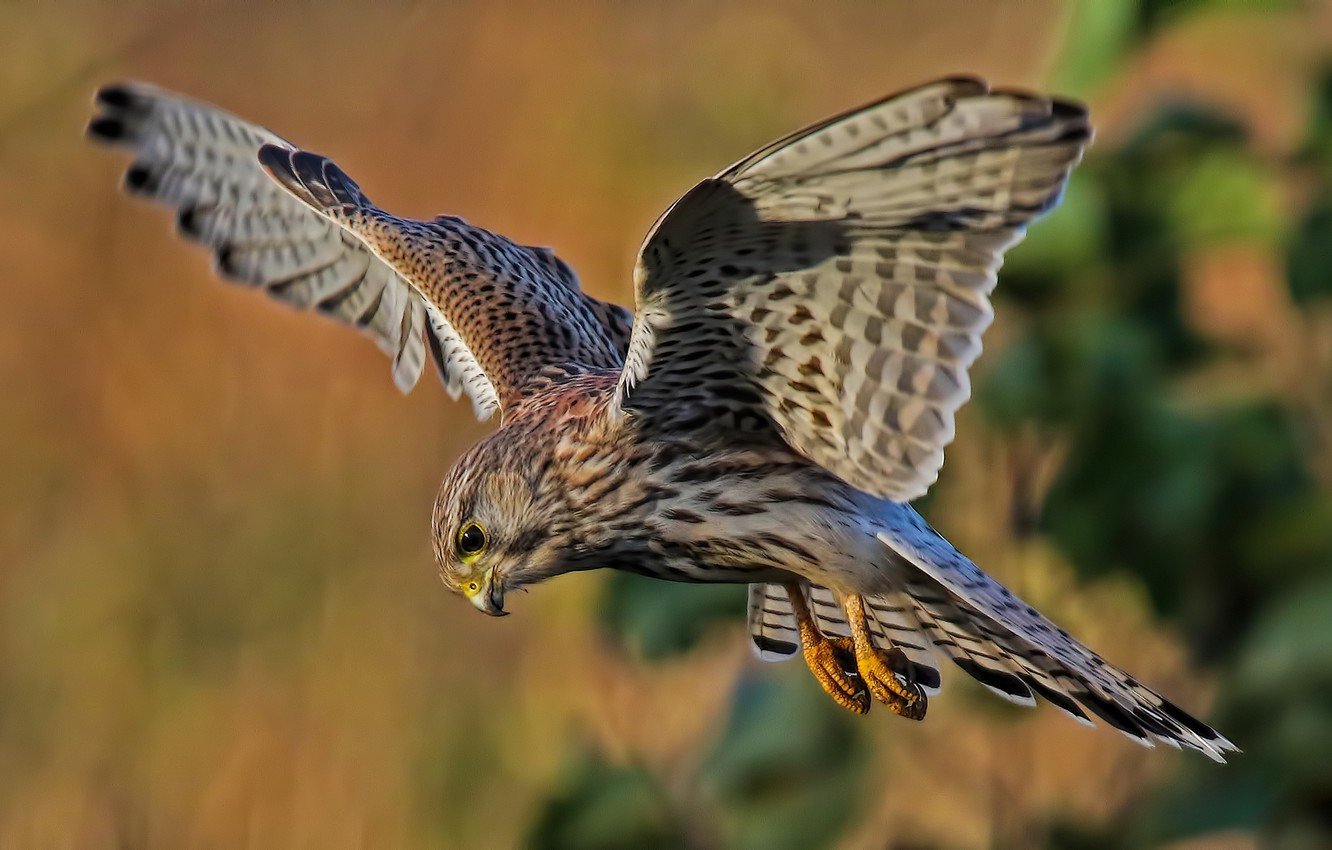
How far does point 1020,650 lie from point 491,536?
41.5 inches

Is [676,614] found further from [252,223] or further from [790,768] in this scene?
[252,223]

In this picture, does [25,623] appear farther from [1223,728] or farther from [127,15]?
[1223,728]

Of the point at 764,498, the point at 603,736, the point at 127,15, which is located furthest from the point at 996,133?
the point at 127,15

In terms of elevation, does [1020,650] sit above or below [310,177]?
below

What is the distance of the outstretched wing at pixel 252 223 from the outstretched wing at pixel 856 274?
132 centimetres

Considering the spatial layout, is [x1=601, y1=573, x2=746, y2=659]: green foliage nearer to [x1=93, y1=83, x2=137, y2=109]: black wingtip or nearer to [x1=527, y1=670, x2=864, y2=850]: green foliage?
[x1=527, y1=670, x2=864, y2=850]: green foliage

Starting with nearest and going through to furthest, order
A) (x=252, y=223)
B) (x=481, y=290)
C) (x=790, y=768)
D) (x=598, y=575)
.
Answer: (x=481, y=290)
(x=252, y=223)
(x=790, y=768)
(x=598, y=575)

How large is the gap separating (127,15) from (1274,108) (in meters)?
5.16

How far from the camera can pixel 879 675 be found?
3449 millimetres

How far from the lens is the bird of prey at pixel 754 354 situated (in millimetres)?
2791

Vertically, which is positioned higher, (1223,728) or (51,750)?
(1223,728)

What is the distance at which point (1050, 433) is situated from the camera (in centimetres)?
480

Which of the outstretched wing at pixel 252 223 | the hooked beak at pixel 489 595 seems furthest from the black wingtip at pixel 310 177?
the hooked beak at pixel 489 595

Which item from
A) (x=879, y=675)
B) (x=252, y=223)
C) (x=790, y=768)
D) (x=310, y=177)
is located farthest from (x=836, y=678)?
(x=252, y=223)
